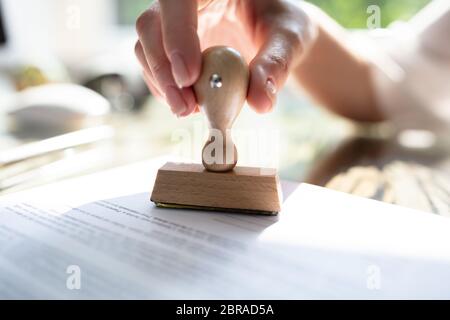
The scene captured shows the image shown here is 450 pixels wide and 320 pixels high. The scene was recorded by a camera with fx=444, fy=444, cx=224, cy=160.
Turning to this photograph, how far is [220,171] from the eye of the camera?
18.5 inches

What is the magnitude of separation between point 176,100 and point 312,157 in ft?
1.28

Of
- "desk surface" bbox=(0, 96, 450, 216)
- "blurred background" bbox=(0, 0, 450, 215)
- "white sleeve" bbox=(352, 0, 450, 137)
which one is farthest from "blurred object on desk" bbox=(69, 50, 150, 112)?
"white sleeve" bbox=(352, 0, 450, 137)

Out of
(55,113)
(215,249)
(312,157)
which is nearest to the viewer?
(215,249)

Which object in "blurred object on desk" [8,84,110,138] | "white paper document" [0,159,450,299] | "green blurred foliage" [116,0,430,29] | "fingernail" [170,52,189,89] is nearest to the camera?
"white paper document" [0,159,450,299]

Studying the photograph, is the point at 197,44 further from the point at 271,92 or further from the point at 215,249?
the point at 215,249

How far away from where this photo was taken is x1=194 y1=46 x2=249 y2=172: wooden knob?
43 centimetres

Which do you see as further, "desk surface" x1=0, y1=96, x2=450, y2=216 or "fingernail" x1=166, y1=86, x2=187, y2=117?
"desk surface" x1=0, y1=96, x2=450, y2=216

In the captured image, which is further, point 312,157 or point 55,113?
point 55,113

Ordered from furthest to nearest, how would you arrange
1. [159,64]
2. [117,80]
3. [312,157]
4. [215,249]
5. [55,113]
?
[117,80], [55,113], [312,157], [159,64], [215,249]

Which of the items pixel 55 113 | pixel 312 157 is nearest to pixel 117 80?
pixel 55 113

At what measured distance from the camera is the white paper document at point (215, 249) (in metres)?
0.32

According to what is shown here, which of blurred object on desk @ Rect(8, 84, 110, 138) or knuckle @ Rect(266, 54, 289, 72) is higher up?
knuckle @ Rect(266, 54, 289, 72)

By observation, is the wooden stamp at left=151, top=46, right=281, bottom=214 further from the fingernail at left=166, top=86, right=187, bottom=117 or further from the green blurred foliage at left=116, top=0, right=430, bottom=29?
the green blurred foliage at left=116, top=0, right=430, bottom=29
